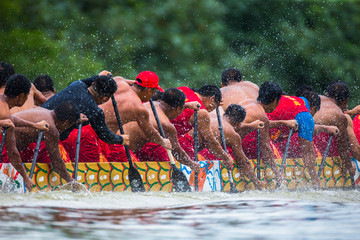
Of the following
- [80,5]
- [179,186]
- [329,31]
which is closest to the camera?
[179,186]

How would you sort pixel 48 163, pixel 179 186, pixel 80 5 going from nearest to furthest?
pixel 48 163 → pixel 179 186 → pixel 80 5

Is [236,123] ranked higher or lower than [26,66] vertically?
lower

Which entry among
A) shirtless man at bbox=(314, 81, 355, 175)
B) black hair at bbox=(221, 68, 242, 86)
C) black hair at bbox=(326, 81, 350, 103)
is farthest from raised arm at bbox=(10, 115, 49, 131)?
black hair at bbox=(326, 81, 350, 103)

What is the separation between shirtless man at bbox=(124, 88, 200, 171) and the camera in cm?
610

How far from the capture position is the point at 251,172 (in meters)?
6.62

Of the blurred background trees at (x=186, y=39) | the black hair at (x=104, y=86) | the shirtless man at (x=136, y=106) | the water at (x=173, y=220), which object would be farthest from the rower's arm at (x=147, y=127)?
the blurred background trees at (x=186, y=39)

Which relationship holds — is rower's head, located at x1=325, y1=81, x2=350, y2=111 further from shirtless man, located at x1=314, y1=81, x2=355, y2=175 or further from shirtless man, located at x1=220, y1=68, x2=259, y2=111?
shirtless man, located at x1=220, y1=68, x2=259, y2=111

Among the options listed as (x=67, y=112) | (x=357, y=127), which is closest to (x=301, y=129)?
(x=357, y=127)

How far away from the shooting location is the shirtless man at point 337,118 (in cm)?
760

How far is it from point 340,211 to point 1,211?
1.75 meters

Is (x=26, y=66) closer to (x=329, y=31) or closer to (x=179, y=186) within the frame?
(x=179, y=186)

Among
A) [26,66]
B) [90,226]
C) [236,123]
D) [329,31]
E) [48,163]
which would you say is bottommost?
[90,226]

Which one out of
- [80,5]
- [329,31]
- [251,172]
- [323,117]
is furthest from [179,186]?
[329,31]

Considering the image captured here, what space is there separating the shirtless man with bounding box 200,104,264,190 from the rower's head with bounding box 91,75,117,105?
4.97 ft
